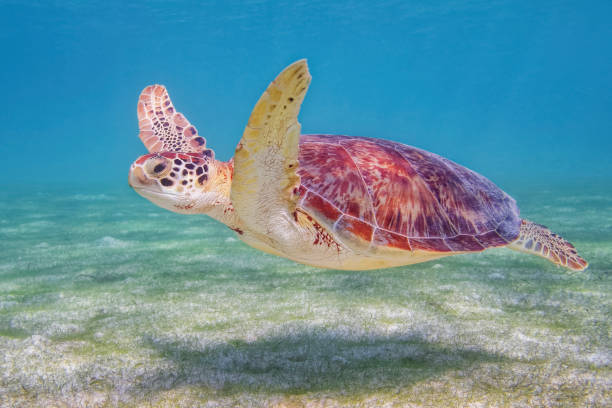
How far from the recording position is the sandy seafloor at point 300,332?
182 centimetres

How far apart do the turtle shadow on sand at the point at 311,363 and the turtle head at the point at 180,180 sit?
949mm

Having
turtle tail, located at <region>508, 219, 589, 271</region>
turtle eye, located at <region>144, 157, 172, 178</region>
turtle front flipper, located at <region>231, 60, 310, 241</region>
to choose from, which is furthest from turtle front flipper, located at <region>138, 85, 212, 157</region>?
turtle tail, located at <region>508, 219, 589, 271</region>

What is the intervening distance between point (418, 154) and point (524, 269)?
2487mm

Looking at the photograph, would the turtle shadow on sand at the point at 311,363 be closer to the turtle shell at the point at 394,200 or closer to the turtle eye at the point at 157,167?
the turtle shell at the point at 394,200

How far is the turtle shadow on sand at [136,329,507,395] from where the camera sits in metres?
1.91

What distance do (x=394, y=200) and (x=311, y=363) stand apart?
112 cm

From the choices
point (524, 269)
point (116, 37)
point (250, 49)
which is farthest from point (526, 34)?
point (524, 269)

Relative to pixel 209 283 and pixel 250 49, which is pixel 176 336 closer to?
pixel 209 283

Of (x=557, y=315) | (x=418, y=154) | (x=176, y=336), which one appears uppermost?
(x=418, y=154)

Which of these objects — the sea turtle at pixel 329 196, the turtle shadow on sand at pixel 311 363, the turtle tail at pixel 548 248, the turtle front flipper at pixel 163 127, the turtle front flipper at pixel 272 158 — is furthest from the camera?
the turtle front flipper at pixel 163 127

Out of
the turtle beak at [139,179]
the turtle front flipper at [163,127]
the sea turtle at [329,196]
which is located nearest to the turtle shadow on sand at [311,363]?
the sea turtle at [329,196]

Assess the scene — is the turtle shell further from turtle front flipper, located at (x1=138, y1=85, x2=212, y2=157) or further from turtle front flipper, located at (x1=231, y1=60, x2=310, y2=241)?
turtle front flipper, located at (x1=138, y1=85, x2=212, y2=157)

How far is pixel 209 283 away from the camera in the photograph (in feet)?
12.7

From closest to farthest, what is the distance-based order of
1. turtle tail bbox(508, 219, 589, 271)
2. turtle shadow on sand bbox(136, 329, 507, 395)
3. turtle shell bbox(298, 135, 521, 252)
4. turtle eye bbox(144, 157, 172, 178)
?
turtle eye bbox(144, 157, 172, 178) → turtle shadow on sand bbox(136, 329, 507, 395) → turtle shell bbox(298, 135, 521, 252) → turtle tail bbox(508, 219, 589, 271)
